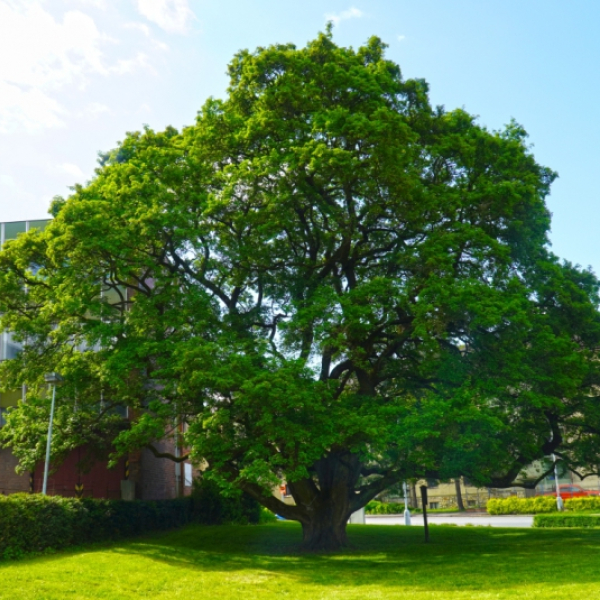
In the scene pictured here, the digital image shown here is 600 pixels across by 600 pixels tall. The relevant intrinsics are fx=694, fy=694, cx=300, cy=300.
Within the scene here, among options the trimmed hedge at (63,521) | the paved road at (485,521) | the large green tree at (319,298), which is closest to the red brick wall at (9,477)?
the trimmed hedge at (63,521)

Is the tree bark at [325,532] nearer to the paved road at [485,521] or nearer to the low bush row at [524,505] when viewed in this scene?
the paved road at [485,521]

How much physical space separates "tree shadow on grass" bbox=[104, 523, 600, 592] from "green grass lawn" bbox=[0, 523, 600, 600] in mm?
28

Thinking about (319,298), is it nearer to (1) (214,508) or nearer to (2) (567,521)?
(1) (214,508)

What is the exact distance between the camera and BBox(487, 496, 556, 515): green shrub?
50.3 metres

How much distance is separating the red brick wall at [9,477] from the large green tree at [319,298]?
23.2 feet

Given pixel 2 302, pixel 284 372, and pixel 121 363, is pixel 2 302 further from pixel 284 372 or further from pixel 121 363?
pixel 284 372

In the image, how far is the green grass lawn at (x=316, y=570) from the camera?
14055mm

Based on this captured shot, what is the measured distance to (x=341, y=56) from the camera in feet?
75.7

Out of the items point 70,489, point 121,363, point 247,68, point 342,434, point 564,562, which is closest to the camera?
point 564,562

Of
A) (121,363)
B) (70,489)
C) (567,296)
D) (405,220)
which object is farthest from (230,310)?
(70,489)

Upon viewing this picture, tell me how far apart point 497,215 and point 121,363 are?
12.9 meters

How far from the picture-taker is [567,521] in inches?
1342

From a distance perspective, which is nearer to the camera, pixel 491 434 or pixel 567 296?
pixel 491 434

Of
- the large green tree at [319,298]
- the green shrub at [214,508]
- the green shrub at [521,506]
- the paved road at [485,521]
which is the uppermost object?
the large green tree at [319,298]
